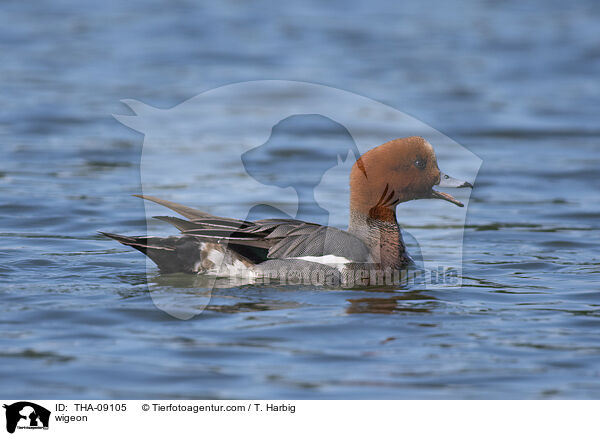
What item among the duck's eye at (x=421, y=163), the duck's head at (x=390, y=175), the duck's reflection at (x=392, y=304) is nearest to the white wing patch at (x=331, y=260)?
the duck's reflection at (x=392, y=304)

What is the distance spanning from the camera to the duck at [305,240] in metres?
6.71

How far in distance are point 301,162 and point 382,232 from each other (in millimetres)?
4599

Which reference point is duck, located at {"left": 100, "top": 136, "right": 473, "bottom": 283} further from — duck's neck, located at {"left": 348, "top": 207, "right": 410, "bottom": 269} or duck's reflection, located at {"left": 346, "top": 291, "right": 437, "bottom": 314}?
duck's reflection, located at {"left": 346, "top": 291, "right": 437, "bottom": 314}

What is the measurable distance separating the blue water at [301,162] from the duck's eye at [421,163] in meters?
0.93

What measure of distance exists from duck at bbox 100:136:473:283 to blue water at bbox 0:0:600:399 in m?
0.19

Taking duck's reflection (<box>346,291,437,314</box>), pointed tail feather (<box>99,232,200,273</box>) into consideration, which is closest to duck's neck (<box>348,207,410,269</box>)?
duck's reflection (<box>346,291,437,314</box>)

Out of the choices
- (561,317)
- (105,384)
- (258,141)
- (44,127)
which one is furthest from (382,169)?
(44,127)

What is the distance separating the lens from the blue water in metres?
5.22
